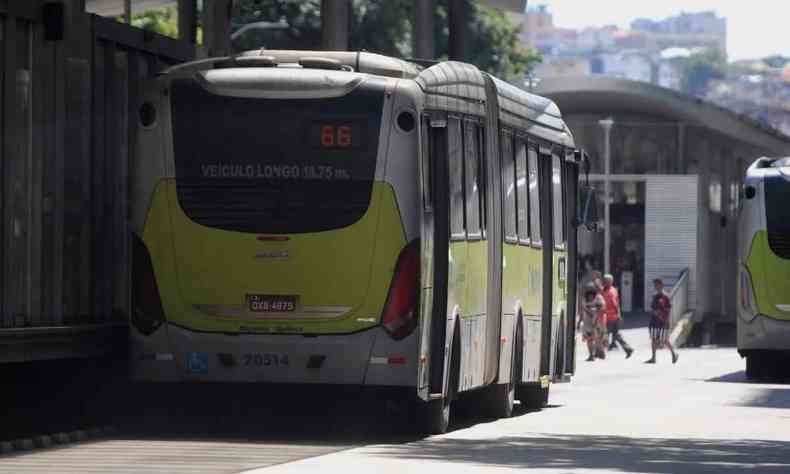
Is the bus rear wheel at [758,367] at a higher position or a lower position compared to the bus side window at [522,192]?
lower

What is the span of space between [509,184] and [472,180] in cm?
198

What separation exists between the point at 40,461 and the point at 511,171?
7.85 metres

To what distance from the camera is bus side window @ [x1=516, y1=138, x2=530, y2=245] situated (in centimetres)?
2267

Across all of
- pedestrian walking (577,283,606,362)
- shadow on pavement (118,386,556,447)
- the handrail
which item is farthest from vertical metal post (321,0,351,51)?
the handrail

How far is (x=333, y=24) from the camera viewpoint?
1248 inches

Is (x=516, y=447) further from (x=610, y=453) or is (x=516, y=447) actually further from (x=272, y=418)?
(x=272, y=418)

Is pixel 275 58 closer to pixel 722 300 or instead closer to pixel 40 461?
pixel 40 461

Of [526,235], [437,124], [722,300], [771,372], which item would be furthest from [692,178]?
[437,124]

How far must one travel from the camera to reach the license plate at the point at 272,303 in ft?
59.7

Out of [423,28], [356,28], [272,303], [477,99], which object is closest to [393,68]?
[477,99]

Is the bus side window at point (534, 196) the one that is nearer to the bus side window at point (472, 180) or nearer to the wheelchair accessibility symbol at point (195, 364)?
the bus side window at point (472, 180)

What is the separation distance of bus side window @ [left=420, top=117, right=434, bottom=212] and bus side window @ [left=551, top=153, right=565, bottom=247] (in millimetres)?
6457

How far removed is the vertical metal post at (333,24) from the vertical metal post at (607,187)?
37106mm

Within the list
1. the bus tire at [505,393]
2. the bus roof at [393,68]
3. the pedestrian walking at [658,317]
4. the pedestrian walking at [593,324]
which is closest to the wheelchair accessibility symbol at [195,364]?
the bus roof at [393,68]
